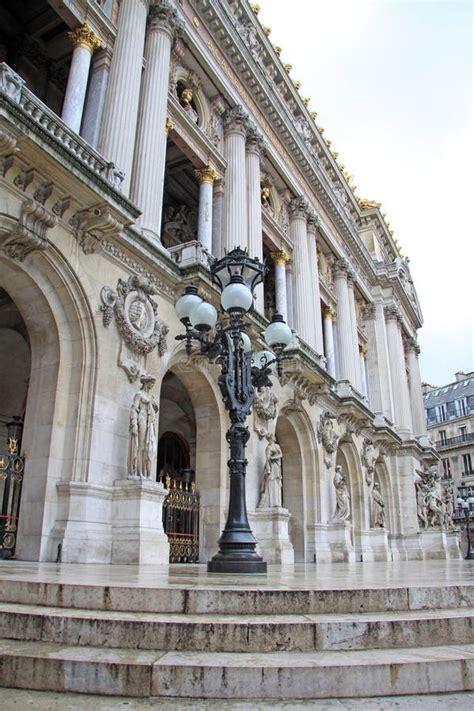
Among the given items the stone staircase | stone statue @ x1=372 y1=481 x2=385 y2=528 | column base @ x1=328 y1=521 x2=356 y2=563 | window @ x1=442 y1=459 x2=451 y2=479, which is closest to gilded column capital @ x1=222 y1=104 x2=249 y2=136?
column base @ x1=328 y1=521 x2=356 y2=563

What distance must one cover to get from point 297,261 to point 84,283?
1484cm

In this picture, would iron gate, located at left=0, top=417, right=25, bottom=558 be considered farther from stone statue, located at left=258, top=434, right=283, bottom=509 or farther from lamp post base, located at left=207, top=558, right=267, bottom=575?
stone statue, located at left=258, top=434, right=283, bottom=509

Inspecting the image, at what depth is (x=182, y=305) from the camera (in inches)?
358

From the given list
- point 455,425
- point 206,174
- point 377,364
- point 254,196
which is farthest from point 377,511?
point 455,425

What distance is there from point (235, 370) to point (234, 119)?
49.8ft

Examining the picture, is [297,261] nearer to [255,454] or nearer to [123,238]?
[255,454]

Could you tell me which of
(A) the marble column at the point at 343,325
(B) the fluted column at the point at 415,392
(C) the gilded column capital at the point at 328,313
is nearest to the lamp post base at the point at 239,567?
(A) the marble column at the point at 343,325

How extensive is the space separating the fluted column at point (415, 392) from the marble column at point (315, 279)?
17181 millimetres

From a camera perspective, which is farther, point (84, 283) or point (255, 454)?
point (255, 454)

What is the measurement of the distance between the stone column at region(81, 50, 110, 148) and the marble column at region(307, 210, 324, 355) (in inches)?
513

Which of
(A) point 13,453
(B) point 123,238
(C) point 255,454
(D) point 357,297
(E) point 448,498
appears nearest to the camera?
(A) point 13,453

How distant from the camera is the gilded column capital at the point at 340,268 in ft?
103

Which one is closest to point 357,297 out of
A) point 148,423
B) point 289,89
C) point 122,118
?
point 289,89

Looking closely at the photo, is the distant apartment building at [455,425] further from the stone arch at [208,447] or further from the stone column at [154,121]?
the stone column at [154,121]
